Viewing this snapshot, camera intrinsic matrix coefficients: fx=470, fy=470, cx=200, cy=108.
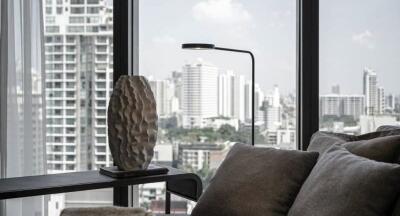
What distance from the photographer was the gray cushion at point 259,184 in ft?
6.64

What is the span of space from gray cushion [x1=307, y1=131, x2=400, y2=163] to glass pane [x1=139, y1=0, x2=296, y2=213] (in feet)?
2.79

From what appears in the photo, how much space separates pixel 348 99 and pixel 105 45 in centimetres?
161

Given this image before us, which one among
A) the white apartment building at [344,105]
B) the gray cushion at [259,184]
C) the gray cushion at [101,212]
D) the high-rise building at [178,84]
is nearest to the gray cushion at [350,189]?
the gray cushion at [259,184]

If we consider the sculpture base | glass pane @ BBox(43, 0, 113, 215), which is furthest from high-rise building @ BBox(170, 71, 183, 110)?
the sculpture base

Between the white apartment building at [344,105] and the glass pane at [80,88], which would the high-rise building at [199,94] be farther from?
the white apartment building at [344,105]

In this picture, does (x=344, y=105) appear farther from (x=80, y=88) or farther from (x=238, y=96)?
(x=80, y=88)

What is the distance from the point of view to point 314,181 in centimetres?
187

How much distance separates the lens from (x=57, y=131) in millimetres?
2975

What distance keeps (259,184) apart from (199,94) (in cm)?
111

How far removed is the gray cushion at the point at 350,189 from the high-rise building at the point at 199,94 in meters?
1.27

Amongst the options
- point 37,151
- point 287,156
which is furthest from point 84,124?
point 287,156

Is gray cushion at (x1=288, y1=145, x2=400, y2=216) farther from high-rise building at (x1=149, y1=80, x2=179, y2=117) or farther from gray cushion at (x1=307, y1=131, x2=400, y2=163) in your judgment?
high-rise building at (x1=149, y1=80, x2=179, y2=117)

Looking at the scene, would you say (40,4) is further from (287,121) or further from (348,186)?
(348,186)

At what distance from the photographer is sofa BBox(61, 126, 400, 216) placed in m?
1.63
